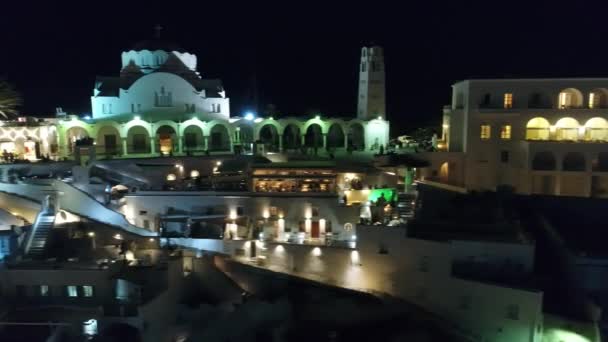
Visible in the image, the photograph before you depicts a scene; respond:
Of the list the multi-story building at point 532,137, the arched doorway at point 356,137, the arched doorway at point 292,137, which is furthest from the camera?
the arched doorway at point 292,137

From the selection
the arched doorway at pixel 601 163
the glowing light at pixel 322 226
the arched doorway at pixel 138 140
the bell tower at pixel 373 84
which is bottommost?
the glowing light at pixel 322 226

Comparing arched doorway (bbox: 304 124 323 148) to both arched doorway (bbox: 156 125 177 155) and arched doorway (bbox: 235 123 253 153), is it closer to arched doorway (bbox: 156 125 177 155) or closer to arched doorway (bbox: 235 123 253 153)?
arched doorway (bbox: 235 123 253 153)

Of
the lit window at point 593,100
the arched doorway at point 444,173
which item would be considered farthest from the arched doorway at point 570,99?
the arched doorway at point 444,173

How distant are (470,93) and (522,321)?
581 inches

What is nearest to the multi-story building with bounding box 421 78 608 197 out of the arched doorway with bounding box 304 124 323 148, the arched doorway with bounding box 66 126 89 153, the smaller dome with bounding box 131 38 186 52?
the arched doorway with bounding box 304 124 323 148

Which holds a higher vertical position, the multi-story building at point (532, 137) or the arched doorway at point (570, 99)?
the arched doorway at point (570, 99)

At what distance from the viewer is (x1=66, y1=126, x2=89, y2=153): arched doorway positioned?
3164 centimetres

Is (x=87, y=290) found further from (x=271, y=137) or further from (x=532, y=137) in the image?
(x=532, y=137)

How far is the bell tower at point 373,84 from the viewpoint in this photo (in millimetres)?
34562

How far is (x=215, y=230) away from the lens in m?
22.0

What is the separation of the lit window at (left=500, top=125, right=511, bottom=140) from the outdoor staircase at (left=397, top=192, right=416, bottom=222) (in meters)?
6.16

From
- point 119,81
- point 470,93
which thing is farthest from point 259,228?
point 119,81

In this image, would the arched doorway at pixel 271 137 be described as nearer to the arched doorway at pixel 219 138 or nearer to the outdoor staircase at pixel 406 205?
the arched doorway at pixel 219 138

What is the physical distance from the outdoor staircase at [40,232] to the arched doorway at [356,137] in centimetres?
1788
